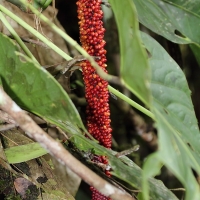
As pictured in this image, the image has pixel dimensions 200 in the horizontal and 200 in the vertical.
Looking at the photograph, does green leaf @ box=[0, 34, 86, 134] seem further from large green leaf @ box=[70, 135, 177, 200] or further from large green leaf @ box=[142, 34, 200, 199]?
large green leaf @ box=[142, 34, 200, 199]

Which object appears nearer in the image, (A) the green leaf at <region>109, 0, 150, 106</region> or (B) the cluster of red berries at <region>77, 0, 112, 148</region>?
(A) the green leaf at <region>109, 0, 150, 106</region>

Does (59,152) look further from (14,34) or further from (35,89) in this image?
(14,34)

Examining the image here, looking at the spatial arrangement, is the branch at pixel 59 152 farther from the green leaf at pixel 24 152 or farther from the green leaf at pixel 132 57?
the green leaf at pixel 24 152

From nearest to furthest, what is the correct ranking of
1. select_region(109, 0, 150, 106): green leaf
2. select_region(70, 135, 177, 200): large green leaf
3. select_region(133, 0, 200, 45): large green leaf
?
1. select_region(109, 0, 150, 106): green leaf
2. select_region(70, 135, 177, 200): large green leaf
3. select_region(133, 0, 200, 45): large green leaf

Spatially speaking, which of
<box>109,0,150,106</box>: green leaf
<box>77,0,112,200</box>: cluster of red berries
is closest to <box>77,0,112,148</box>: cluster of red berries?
<box>77,0,112,200</box>: cluster of red berries

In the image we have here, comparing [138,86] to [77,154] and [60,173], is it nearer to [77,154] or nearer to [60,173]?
[77,154]

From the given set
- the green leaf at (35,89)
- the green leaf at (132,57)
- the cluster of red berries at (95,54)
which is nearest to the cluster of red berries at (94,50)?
the cluster of red berries at (95,54)
